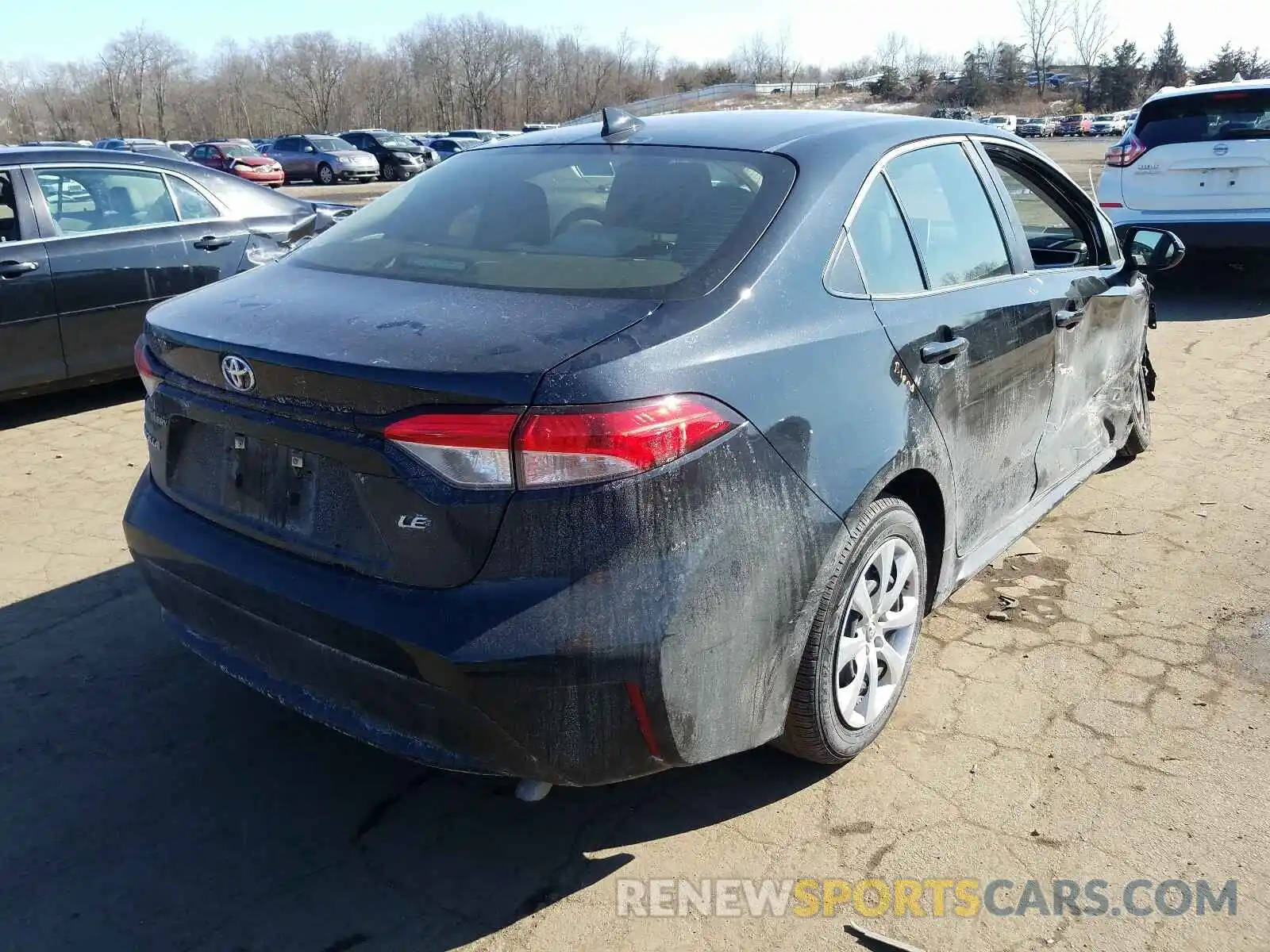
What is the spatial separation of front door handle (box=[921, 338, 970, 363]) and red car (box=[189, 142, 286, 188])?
29.2 metres

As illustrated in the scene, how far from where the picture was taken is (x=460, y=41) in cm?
9156

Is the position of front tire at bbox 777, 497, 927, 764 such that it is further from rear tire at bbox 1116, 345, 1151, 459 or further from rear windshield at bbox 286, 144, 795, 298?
rear tire at bbox 1116, 345, 1151, 459

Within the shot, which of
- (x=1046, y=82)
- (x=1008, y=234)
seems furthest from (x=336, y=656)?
(x=1046, y=82)

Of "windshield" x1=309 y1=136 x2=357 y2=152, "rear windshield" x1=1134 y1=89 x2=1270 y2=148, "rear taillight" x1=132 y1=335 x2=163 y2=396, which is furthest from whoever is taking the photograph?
"windshield" x1=309 y1=136 x2=357 y2=152

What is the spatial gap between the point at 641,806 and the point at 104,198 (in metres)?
5.39

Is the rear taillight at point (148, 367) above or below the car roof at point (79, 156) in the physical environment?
below

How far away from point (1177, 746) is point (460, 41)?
98.3m

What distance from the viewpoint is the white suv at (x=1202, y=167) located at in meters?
8.43

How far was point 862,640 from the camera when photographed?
2746 millimetres

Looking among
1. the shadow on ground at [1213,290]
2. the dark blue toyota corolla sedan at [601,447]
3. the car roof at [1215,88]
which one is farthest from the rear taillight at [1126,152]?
the dark blue toyota corolla sedan at [601,447]

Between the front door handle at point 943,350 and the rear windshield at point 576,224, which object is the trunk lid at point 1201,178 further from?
the rear windshield at point 576,224

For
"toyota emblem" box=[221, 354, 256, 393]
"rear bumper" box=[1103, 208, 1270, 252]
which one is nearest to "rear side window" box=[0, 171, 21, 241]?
"toyota emblem" box=[221, 354, 256, 393]

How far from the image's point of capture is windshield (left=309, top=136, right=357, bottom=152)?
34188 millimetres

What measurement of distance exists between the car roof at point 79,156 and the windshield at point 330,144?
2938 cm
